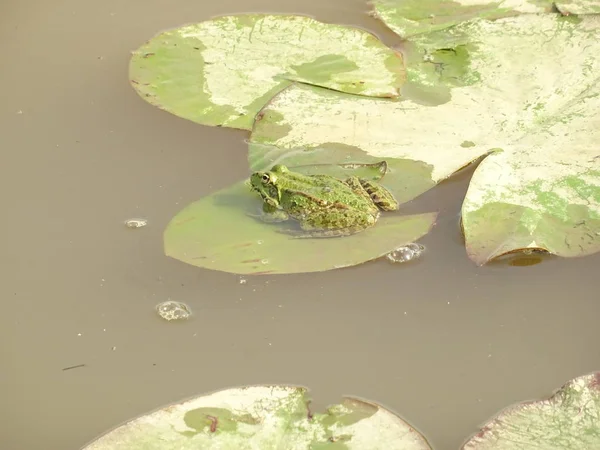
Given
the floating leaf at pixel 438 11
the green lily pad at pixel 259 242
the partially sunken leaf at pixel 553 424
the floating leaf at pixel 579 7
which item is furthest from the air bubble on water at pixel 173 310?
the floating leaf at pixel 579 7

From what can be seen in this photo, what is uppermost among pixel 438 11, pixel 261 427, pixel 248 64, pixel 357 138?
pixel 438 11

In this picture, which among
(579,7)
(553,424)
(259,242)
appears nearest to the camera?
(553,424)

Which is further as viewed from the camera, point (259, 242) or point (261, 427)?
point (259, 242)

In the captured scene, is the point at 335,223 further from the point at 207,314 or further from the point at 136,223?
the point at 136,223

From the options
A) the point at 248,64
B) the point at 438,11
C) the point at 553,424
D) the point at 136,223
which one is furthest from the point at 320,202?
the point at 438,11

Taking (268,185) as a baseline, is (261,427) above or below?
below

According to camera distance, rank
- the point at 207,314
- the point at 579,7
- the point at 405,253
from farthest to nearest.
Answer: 1. the point at 579,7
2. the point at 405,253
3. the point at 207,314

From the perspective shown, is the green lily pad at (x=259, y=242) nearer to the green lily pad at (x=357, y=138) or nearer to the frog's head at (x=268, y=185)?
the frog's head at (x=268, y=185)
